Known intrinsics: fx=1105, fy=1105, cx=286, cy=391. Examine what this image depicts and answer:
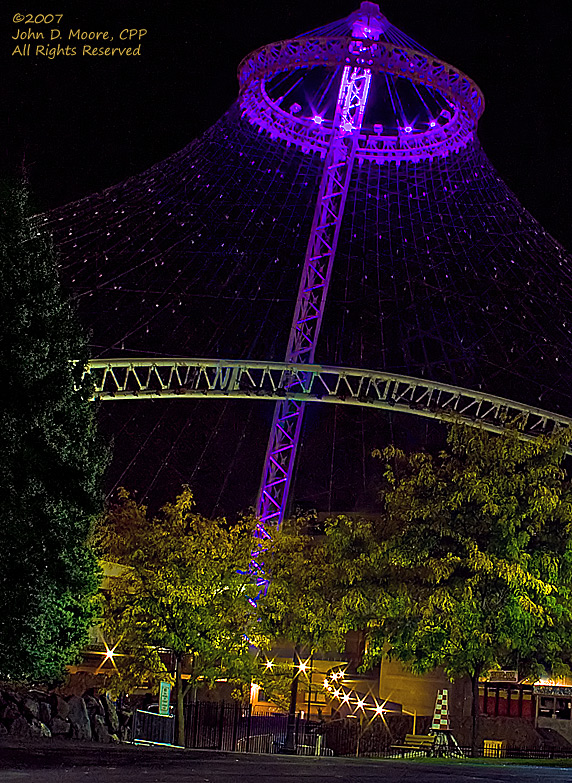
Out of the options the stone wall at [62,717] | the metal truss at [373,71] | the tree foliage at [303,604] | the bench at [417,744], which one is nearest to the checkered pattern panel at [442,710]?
the bench at [417,744]

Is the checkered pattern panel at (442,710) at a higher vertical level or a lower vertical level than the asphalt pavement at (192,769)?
lower

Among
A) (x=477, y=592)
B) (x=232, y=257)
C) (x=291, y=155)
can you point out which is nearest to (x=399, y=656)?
(x=477, y=592)

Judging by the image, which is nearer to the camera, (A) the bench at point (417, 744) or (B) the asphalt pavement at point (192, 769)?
(B) the asphalt pavement at point (192, 769)

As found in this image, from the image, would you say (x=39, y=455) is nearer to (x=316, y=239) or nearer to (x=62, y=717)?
(x=62, y=717)

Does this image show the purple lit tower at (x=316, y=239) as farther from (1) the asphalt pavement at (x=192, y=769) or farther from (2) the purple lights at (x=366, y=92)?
(1) the asphalt pavement at (x=192, y=769)

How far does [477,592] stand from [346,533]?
4.70 meters

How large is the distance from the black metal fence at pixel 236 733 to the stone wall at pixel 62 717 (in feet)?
9.69

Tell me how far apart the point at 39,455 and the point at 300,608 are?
47.2 ft

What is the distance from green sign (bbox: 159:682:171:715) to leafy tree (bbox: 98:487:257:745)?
430 millimetres

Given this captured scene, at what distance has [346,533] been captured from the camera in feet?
106

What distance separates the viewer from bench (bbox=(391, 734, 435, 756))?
3331 centimetres

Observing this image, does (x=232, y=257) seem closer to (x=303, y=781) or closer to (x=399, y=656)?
(x=399, y=656)

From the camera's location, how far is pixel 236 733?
30641mm

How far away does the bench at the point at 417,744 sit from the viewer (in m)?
33.3
